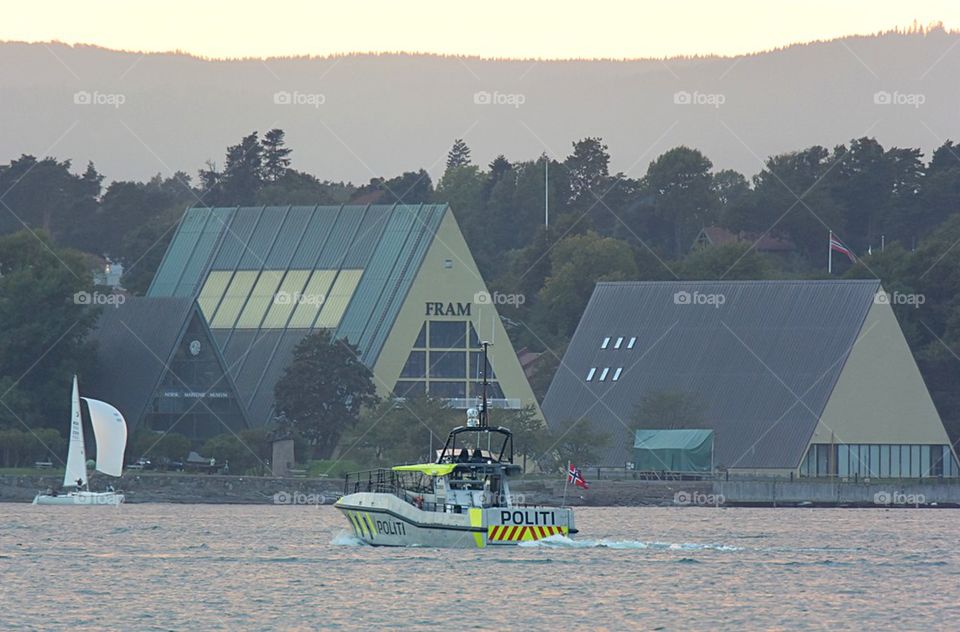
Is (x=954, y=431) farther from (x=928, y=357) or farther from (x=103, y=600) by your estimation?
(x=103, y=600)

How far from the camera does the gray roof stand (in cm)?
12012

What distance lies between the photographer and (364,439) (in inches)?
4614

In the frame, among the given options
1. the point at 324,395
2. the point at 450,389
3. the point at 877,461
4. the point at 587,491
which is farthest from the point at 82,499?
the point at 877,461

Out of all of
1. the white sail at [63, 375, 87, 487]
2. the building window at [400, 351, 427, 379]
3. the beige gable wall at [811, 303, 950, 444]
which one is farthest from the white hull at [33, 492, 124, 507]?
the beige gable wall at [811, 303, 950, 444]

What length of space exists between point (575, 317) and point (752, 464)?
116 ft

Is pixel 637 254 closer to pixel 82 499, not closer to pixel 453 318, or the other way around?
pixel 453 318

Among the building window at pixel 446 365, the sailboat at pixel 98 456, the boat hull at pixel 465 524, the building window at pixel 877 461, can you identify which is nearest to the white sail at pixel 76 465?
the sailboat at pixel 98 456

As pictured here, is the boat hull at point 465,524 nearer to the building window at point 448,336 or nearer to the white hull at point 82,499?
the white hull at point 82,499

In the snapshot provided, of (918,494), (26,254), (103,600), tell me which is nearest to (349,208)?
(26,254)

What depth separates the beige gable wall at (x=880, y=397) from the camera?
393 feet

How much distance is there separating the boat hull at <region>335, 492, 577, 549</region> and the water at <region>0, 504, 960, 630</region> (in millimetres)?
523

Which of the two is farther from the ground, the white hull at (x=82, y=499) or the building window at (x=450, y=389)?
the building window at (x=450, y=389)

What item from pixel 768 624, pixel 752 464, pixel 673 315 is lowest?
pixel 768 624

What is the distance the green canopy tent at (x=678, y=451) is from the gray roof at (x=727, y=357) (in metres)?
1.76
